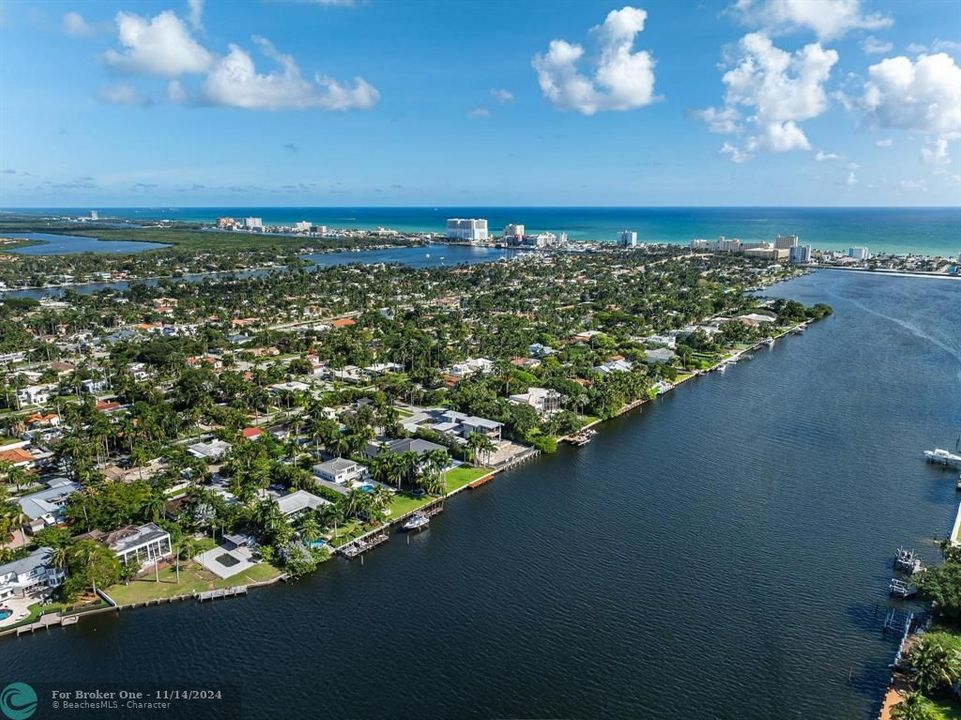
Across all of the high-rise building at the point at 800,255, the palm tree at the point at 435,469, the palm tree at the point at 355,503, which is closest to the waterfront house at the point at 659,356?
the palm tree at the point at 435,469

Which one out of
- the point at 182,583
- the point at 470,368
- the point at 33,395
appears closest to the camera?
the point at 182,583

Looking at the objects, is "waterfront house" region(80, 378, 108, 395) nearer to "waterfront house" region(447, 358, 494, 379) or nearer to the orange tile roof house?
the orange tile roof house

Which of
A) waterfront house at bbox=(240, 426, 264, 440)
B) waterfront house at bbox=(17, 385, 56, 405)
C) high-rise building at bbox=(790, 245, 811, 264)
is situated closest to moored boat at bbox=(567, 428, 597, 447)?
waterfront house at bbox=(240, 426, 264, 440)

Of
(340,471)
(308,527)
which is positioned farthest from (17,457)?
(308,527)

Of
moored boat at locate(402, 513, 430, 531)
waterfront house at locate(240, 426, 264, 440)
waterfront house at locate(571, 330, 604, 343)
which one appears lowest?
moored boat at locate(402, 513, 430, 531)

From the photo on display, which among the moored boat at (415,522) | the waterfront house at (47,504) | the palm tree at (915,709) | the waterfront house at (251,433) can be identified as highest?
the waterfront house at (251,433)

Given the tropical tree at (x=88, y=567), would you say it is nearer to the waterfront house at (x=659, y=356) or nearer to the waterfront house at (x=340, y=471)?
the waterfront house at (x=340, y=471)

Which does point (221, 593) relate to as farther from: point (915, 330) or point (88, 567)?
point (915, 330)
